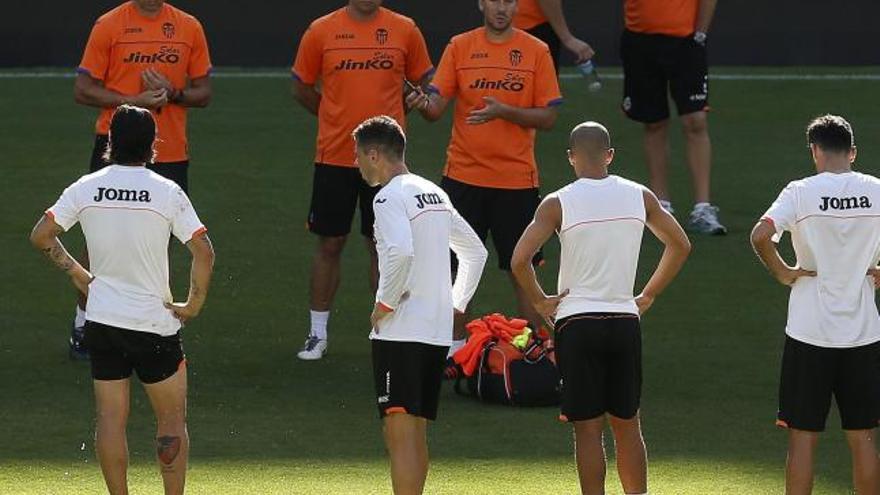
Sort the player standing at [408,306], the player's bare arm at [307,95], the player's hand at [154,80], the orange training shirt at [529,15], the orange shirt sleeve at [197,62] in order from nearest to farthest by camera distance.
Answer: the player standing at [408,306] → the player's hand at [154,80] → the orange shirt sleeve at [197,62] → the player's bare arm at [307,95] → the orange training shirt at [529,15]

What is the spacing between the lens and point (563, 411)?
24.1 ft

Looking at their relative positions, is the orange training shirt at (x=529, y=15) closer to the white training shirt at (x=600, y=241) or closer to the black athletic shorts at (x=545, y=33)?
the black athletic shorts at (x=545, y=33)

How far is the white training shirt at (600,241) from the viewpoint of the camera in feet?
23.7

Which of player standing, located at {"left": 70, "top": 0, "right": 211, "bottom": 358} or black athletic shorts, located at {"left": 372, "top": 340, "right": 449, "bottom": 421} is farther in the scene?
player standing, located at {"left": 70, "top": 0, "right": 211, "bottom": 358}

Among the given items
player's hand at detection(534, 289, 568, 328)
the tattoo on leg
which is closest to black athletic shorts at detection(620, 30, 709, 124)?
player's hand at detection(534, 289, 568, 328)

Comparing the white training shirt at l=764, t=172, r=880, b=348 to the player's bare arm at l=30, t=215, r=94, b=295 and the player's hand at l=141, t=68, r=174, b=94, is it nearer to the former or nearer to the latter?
the player's bare arm at l=30, t=215, r=94, b=295

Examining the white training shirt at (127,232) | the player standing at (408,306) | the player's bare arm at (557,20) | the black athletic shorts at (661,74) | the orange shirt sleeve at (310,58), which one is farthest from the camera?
the black athletic shorts at (661,74)

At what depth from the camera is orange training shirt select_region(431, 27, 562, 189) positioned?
1002cm

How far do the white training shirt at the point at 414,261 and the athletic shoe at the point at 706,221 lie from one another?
6.28 metres

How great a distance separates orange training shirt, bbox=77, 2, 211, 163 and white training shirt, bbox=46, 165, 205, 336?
9.68 feet

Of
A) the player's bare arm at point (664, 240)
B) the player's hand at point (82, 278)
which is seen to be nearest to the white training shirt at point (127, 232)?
the player's hand at point (82, 278)

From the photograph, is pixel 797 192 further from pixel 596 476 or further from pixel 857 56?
pixel 857 56

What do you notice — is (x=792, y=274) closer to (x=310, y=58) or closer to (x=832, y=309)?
(x=832, y=309)

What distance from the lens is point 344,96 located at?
10336 mm
